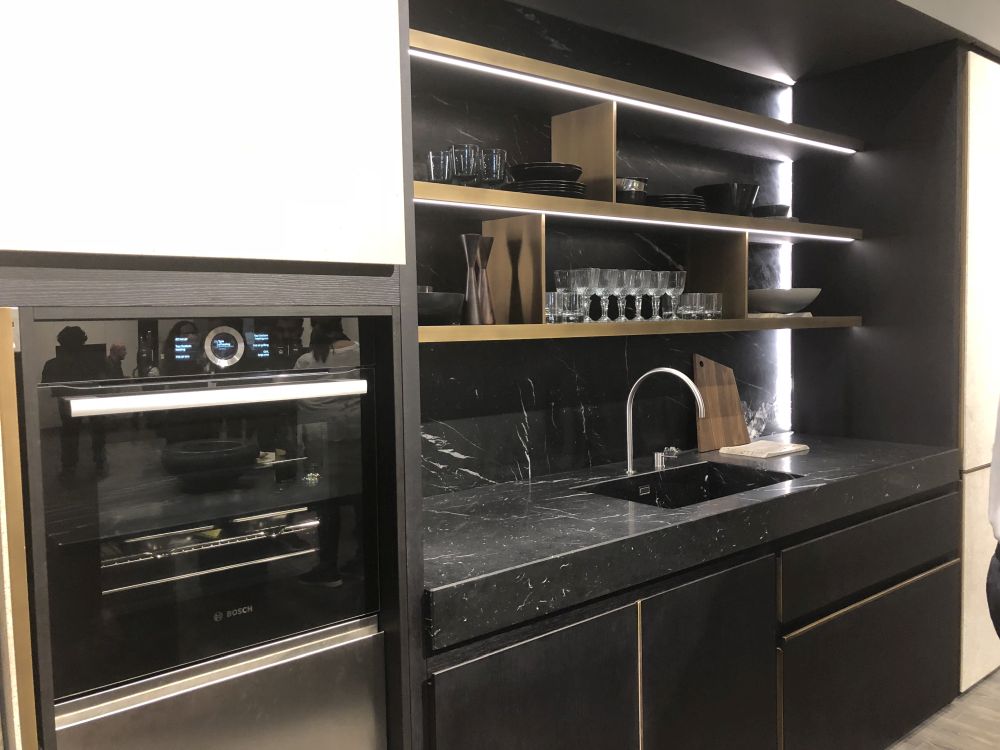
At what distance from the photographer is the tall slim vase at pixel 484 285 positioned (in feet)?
7.25

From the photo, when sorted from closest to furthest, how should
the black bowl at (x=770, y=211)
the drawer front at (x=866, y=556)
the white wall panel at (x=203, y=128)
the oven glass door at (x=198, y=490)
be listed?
the white wall panel at (x=203, y=128)
the oven glass door at (x=198, y=490)
the drawer front at (x=866, y=556)
the black bowl at (x=770, y=211)

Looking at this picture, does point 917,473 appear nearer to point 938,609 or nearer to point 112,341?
point 938,609

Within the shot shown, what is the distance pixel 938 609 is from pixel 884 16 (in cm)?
205

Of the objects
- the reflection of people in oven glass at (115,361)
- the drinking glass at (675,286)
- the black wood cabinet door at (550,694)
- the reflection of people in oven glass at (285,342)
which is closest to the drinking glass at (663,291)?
the drinking glass at (675,286)

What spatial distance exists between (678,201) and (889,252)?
1069mm

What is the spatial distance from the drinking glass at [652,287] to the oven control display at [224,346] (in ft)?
4.96

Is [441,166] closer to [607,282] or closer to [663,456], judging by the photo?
[607,282]

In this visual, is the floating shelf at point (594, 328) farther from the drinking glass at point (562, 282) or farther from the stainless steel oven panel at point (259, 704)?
the stainless steel oven panel at point (259, 704)

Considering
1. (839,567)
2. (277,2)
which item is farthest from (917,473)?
(277,2)

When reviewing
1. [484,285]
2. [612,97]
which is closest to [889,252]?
[612,97]

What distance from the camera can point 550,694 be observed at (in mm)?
1814

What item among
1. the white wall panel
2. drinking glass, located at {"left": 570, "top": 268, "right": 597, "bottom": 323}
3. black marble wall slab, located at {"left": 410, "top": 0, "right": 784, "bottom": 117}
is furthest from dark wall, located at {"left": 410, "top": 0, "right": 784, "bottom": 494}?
the white wall panel

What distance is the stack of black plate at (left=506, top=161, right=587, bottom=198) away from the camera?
7.39 feet

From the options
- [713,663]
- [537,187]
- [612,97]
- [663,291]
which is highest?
[612,97]
